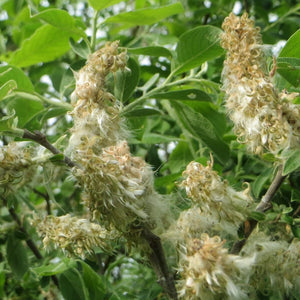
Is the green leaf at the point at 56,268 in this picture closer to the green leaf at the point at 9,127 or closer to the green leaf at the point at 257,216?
the green leaf at the point at 9,127

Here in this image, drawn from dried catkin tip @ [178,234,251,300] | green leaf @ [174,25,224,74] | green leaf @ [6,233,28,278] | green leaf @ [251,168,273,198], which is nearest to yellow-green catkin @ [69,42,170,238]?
dried catkin tip @ [178,234,251,300]

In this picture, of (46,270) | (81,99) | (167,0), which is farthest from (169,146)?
(81,99)

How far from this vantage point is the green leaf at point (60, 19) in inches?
45.0

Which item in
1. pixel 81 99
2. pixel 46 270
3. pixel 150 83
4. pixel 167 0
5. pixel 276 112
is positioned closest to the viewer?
pixel 276 112

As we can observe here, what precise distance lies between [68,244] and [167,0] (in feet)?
4.01

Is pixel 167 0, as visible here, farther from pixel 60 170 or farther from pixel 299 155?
pixel 299 155

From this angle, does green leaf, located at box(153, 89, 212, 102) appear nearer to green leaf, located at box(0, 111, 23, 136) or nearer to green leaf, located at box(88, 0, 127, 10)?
green leaf, located at box(88, 0, 127, 10)

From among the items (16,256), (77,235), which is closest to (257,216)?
(77,235)

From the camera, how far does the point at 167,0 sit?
6.13ft

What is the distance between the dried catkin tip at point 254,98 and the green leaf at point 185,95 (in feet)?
0.74

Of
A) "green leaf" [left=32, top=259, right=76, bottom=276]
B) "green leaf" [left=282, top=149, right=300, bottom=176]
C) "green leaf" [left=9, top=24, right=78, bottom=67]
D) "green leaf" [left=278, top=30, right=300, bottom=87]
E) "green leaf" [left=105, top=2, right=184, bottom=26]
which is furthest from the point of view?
"green leaf" [left=9, top=24, right=78, bottom=67]

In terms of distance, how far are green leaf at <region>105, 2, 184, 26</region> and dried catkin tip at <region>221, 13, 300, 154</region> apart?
0.34 metres

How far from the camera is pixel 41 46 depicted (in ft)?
4.41

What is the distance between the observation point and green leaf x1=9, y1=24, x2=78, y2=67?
4.32 ft
